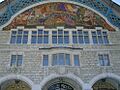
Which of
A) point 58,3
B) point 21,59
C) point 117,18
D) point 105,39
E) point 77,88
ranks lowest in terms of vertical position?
point 77,88

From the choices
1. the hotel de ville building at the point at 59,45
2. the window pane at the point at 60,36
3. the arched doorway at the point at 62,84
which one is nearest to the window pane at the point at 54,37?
the hotel de ville building at the point at 59,45

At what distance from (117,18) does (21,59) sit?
9563mm

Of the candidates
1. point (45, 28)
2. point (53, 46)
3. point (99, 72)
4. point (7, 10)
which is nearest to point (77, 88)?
point (99, 72)

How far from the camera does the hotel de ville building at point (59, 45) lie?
69.1 ft

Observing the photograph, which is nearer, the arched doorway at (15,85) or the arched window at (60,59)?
the arched doorway at (15,85)

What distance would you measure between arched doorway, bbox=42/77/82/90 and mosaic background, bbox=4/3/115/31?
4976 mm

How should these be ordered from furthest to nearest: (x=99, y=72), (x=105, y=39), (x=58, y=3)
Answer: (x=58, y=3), (x=105, y=39), (x=99, y=72)

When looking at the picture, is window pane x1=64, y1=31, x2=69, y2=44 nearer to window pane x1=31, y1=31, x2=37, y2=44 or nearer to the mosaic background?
the mosaic background

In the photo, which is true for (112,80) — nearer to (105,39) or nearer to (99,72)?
(99,72)

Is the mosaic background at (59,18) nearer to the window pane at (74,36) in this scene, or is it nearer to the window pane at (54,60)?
the window pane at (74,36)

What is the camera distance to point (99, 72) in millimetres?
21266

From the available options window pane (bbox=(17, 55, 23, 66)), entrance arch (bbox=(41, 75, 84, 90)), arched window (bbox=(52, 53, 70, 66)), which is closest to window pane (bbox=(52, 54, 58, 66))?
arched window (bbox=(52, 53, 70, 66))

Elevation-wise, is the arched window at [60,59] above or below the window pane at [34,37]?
below

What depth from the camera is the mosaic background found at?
79.0ft
